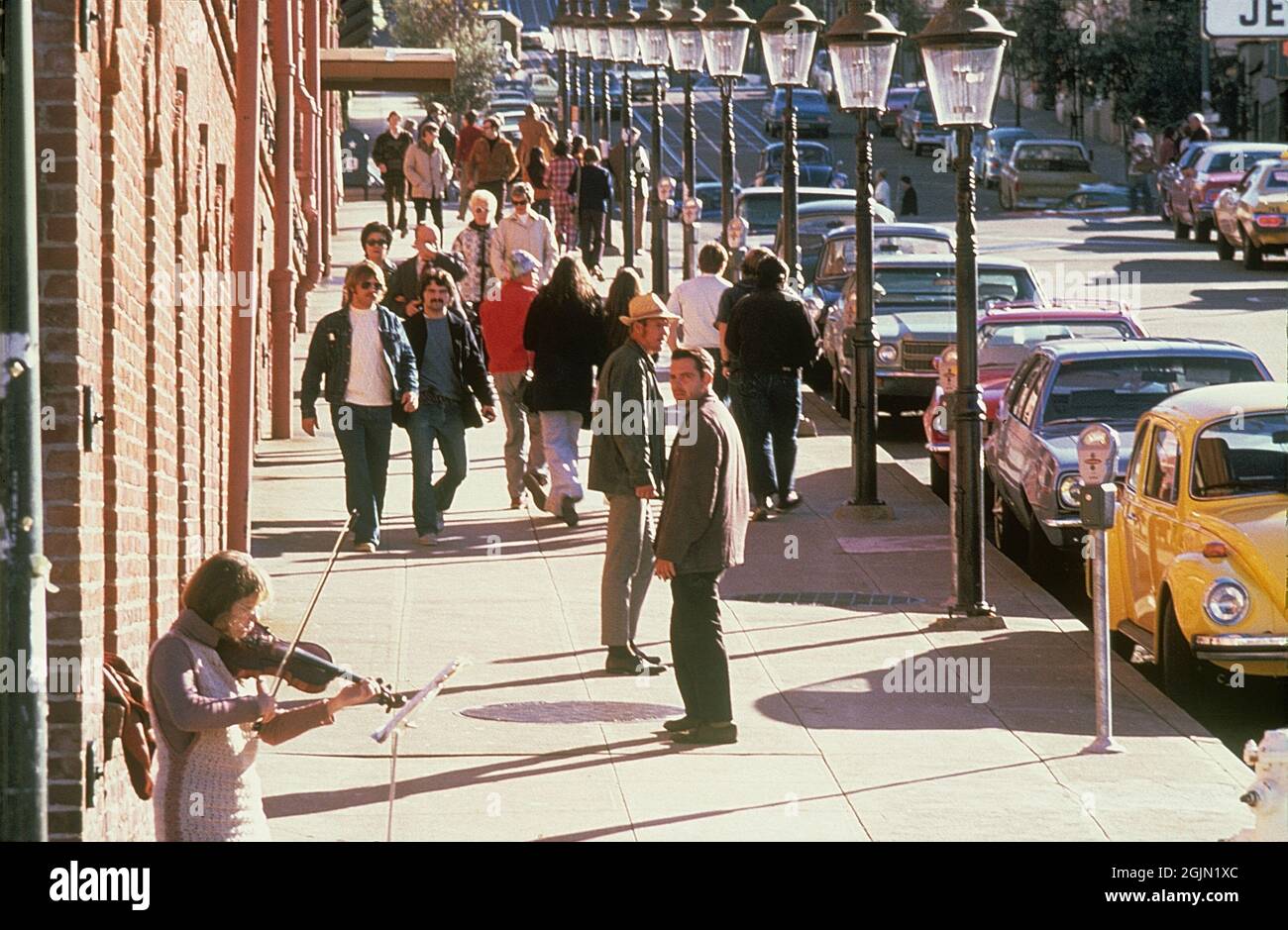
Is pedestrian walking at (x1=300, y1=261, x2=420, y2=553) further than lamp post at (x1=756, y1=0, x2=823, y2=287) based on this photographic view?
No

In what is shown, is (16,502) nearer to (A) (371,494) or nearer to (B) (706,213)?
(A) (371,494)

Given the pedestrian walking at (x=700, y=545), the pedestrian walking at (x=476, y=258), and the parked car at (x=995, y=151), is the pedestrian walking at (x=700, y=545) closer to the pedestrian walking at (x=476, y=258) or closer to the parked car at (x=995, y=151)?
the pedestrian walking at (x=476, y=258)

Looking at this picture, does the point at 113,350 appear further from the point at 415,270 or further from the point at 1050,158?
the point at 1050,158

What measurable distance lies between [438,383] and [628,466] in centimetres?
417

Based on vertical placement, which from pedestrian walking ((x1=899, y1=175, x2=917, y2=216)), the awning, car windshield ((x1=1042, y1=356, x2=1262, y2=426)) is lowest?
car windshield ((x1=1042, y1=356, x2=1262, y2=426))

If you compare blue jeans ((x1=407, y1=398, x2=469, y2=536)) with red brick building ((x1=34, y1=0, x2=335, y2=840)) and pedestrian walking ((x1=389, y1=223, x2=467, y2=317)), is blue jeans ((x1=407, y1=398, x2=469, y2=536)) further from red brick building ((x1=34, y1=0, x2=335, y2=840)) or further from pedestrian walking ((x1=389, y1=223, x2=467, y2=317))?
red brick building ((x1=34, y1=0, x2=335, y2=840))

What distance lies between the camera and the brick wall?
7637 mm

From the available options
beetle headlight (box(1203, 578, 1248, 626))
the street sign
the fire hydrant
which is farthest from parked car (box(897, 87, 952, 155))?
the street sign

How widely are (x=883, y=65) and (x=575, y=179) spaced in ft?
55.6

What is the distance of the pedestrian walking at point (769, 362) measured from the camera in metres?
17.2

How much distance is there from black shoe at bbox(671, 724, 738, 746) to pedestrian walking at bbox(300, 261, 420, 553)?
5003mm

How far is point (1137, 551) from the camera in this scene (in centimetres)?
1333

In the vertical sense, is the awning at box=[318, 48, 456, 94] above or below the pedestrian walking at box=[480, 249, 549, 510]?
above
